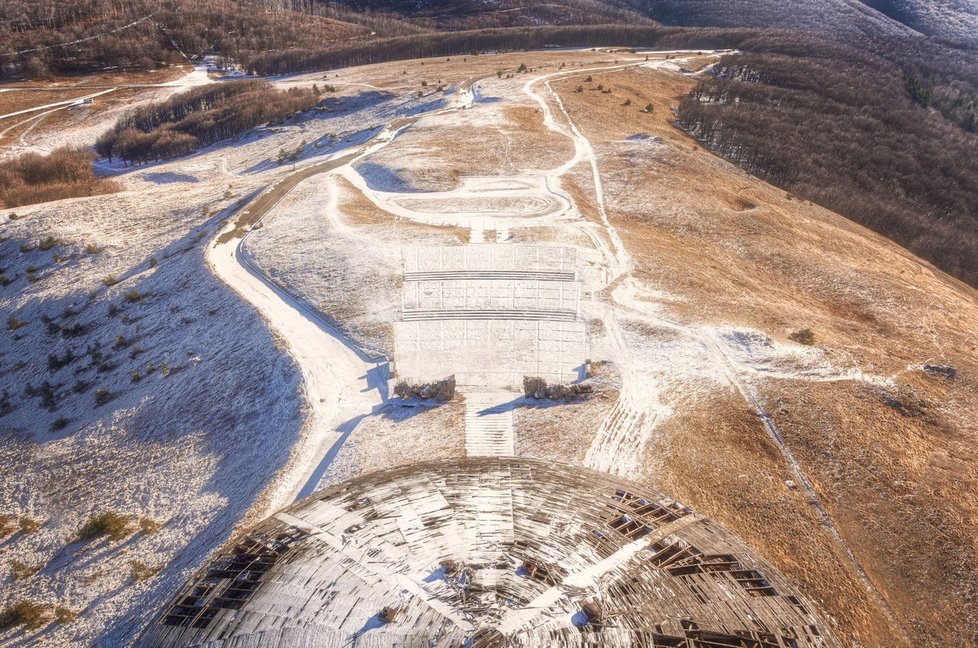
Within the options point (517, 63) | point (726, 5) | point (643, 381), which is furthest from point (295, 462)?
point (726, 5)

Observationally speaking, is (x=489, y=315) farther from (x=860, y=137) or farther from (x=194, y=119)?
(x=860, y=137)

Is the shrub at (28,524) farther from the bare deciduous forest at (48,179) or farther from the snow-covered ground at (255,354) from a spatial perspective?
the bare deciduous forest at (48,179)

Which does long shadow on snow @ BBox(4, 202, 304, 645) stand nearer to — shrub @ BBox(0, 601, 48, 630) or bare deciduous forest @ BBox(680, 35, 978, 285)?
shrub @ BBox(0, 601, 48, 630)

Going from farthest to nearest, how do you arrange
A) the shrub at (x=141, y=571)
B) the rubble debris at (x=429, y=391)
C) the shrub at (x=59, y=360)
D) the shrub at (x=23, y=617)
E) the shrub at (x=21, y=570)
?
1. the shrub at (x=59, y=360)
2. the rubble debris at (x=429, y=391)
3. the shrub at (x=21, y=570)
4. the shrub at (x=141, y=571)
5. the shrub at (x=23, y=617)

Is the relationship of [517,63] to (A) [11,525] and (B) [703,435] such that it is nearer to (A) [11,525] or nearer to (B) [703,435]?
(B) [703,435]

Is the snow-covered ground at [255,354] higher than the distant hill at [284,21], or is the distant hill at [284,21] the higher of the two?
the distant hill at [284,21]

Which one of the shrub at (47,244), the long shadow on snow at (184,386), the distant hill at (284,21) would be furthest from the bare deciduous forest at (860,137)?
the shrub at (47,244)

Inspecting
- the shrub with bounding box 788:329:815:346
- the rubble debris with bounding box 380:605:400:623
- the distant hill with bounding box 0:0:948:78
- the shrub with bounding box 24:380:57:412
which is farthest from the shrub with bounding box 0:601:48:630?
the distant hill with bounding box 0:0:948:78
